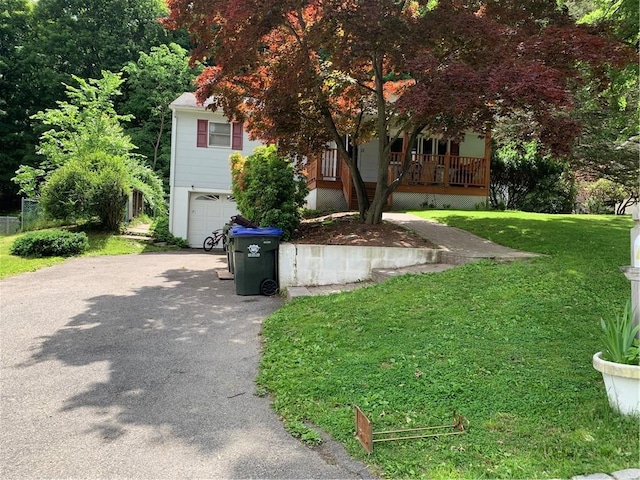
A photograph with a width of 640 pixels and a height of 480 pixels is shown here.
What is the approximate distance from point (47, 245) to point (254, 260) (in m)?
7.64

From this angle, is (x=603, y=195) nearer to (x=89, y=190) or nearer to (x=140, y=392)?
(x=89, y=190)

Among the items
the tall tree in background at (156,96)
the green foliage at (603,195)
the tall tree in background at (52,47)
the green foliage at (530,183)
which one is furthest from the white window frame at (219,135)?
the green foliage at (603,195)

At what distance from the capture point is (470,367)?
3.97m

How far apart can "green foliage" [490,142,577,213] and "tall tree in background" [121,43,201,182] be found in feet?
62.5

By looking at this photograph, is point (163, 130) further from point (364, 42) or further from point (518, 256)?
point (518, 256)

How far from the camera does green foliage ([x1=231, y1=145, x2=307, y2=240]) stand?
8.88 meters

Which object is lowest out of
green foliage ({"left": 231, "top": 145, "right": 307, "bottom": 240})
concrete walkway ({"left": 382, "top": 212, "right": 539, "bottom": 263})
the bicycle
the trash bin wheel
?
the trash bin wheel

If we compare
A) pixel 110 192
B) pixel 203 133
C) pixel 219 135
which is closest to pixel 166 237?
pixel 110 192

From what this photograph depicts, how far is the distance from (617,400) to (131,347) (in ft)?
15.4

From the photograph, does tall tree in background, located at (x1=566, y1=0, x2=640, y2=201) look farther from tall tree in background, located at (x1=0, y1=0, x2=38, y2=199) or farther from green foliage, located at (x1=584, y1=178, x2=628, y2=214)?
tall tree in background, located at (x1=0, y1=0, x2=38, y2=199)

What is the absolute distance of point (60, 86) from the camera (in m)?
28.7

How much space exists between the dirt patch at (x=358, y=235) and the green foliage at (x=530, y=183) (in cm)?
1007

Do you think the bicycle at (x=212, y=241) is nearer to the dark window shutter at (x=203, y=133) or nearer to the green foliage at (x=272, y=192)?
the dark window shutter at (x=203, y=133)

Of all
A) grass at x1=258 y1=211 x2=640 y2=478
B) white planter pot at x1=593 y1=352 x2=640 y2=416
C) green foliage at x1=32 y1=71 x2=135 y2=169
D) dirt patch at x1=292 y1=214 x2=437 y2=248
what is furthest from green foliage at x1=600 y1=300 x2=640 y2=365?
green foliage at x1=32 y1=71 x2=135 y2=169
